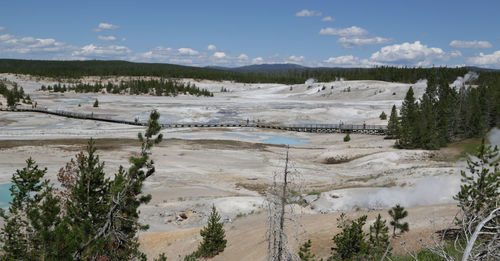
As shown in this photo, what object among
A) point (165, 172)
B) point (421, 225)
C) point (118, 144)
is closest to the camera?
point (421, 225)

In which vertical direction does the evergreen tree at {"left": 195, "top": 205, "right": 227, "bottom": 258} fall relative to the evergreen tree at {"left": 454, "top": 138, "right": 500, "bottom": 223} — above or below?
below

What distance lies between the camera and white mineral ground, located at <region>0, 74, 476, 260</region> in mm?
22812

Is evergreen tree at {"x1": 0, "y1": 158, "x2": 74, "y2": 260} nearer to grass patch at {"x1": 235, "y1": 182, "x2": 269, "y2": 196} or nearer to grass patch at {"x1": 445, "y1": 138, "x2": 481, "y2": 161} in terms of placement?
grass patch at {"x1": 235, "y1": 182, "x2": 269, "y2": 196}

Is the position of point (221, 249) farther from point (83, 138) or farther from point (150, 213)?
point (83, 138)

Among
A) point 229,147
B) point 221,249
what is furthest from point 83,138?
point 221,249

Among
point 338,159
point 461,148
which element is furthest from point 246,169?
point 461,148

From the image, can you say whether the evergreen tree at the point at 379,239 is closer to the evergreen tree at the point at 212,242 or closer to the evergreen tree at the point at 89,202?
the evergreen tree at the point at 212,242

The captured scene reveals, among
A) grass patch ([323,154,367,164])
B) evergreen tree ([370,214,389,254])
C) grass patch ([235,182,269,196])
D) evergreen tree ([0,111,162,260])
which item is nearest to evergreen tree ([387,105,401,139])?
grass patch ([323,154,367,164])

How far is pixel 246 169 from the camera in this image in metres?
43.2

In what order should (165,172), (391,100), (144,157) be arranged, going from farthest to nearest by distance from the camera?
(391,100)
(165,172)
(144,157)

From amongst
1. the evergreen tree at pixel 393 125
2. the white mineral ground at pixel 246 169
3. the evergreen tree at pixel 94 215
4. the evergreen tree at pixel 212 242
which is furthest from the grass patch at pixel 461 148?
the evergreen tree at pixel 94 215

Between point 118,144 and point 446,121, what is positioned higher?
point 446,121

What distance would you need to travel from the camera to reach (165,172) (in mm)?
41000

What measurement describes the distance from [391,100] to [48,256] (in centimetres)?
11065
